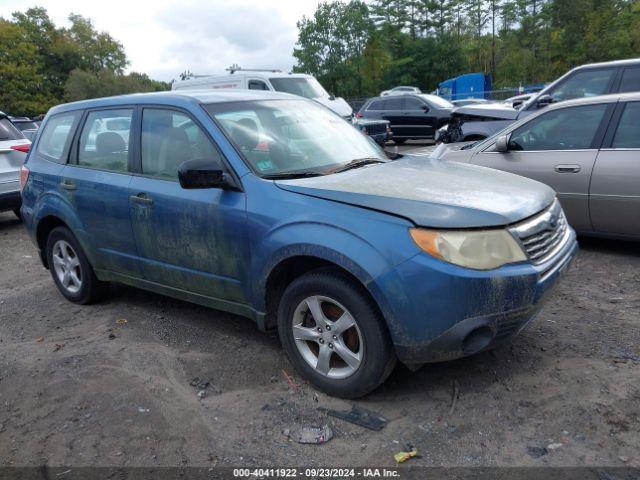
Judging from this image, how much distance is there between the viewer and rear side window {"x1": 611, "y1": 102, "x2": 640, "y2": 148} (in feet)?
17.4

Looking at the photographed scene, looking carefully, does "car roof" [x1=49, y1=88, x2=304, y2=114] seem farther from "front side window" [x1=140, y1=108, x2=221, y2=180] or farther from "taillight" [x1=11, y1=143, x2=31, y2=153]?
"taillight" [x1=11, y1=143, x2=31, y2=153]

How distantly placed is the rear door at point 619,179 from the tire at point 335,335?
338 centimetres

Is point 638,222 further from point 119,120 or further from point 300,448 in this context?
point 119,120

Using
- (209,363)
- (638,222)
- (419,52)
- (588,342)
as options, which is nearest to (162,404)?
(209,363)

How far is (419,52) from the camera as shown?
52.6 metres

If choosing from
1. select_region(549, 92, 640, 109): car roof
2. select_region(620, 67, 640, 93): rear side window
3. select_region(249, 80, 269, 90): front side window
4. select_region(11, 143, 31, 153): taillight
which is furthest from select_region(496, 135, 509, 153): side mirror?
select_region(249, 80, 269, 90): front side window

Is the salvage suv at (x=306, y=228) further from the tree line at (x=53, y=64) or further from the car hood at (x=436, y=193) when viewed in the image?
the tree line at (x=53, y=64)

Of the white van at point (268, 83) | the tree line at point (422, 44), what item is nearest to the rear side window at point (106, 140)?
the white van at point (268, 83)

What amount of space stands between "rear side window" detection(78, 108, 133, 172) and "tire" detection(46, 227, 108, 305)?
28.4 inches

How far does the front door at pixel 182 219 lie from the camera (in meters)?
3.57

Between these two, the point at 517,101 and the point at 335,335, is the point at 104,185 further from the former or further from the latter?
the point at 517,101

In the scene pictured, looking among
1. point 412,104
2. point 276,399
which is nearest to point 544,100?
point 276,399

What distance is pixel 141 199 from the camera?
405cm

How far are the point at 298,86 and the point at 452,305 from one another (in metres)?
13.2
